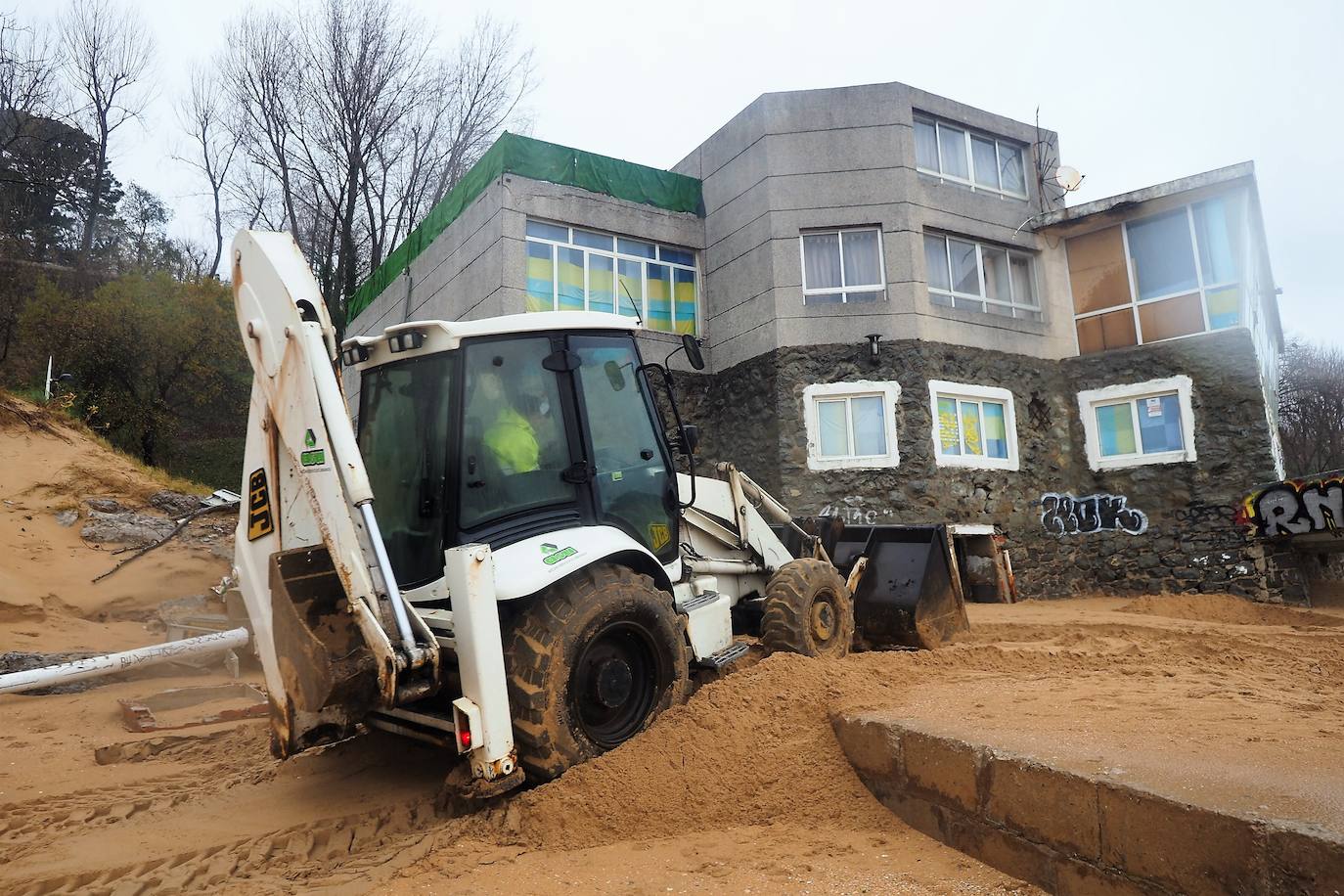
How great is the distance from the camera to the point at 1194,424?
1488 centimetres

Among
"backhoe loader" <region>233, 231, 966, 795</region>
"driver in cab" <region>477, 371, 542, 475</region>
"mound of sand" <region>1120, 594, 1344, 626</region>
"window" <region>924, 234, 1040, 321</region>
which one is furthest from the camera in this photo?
"window" <region>924, 234, 1040, 321</region>

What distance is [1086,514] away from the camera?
51.6 feet

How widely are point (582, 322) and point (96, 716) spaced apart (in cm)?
596

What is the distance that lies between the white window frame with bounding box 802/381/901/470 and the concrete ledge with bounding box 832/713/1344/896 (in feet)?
35.7

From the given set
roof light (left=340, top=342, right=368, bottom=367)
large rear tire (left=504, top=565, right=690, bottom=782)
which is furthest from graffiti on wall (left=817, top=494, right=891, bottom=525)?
roof light (left=340, top=342, right=368, bottom=367)

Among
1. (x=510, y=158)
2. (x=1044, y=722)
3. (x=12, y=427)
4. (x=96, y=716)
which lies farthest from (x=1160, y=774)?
(x=12, y=427)

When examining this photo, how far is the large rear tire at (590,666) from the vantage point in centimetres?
411

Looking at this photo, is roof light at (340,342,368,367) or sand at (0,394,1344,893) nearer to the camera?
sand at (0,394,1344,893)

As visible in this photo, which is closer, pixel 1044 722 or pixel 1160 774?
pixel 1160 774

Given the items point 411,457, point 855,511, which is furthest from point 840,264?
point 411,457

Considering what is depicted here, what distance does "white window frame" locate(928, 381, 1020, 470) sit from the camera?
578 inches

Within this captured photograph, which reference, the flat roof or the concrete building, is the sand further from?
the flat roof

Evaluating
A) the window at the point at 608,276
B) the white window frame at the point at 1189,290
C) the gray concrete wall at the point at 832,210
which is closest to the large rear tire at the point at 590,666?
the window at the point at 608,276

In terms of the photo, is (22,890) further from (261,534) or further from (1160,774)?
(1160,774)
